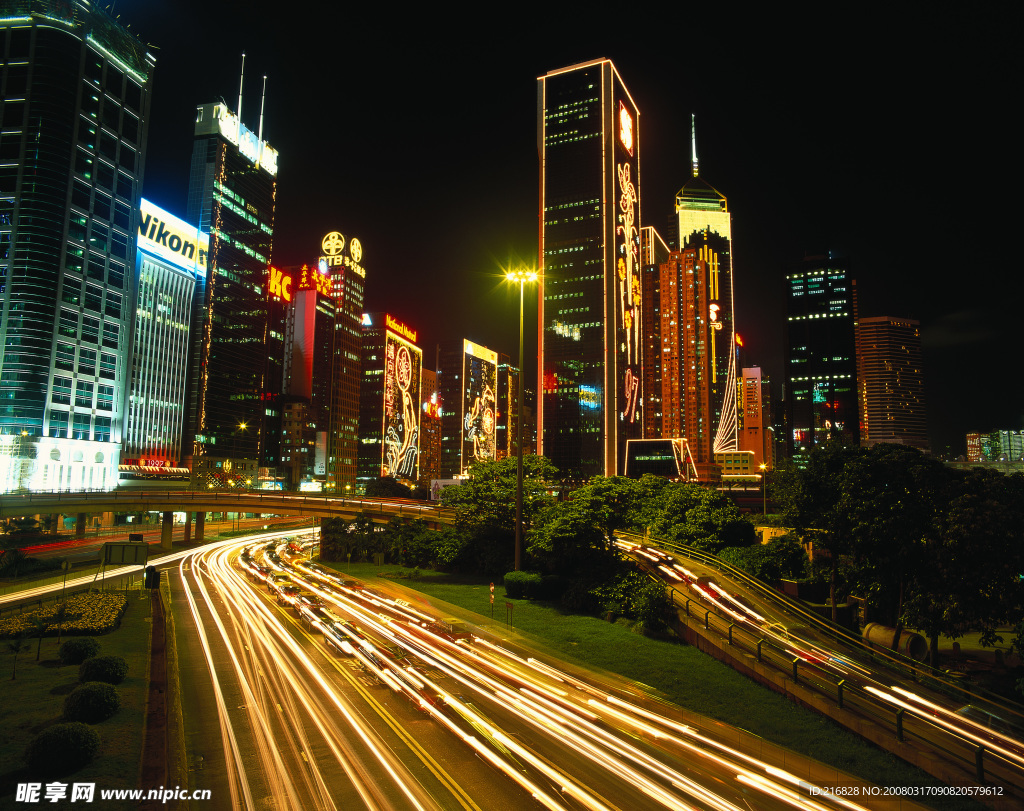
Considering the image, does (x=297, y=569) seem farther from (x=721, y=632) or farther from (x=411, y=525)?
(x=721, y=632)

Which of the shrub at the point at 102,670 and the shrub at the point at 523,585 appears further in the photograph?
the shrub at the point at 523,585

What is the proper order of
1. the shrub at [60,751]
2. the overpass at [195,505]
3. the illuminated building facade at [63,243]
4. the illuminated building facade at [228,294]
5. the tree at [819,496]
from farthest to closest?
the illuminated building facade at [228,294]
the illuminated building facade at [63,243]
the overpass at [195,505]
the tree at [819,496]
the shrub at [60,751]

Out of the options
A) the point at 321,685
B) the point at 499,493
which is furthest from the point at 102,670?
the point at 499,493

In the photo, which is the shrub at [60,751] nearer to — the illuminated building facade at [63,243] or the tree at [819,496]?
the tree at [819,496]

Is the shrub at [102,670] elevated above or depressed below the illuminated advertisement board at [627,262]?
below

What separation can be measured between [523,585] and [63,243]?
11359 centimetres

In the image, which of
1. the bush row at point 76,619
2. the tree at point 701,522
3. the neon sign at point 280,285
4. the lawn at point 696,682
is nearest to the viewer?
the lawn at point 696,682

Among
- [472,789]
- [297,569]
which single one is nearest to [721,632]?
[472,789]

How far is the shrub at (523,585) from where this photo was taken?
32875 millimetres

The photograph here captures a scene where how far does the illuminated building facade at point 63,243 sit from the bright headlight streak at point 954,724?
389 ft

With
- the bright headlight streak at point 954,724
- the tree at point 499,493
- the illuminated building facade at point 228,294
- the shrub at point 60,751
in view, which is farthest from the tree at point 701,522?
the illuminated building facade at point 228,294

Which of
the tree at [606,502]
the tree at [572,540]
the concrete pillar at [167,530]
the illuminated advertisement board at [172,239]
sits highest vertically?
the illuminated advertisement board at [172,239]

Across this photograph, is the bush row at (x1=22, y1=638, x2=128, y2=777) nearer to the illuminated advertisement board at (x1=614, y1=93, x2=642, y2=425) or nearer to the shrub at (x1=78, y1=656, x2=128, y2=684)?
the shrub at (x1=78, y1=656, x2=128, y2=684)

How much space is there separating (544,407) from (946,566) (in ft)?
447
